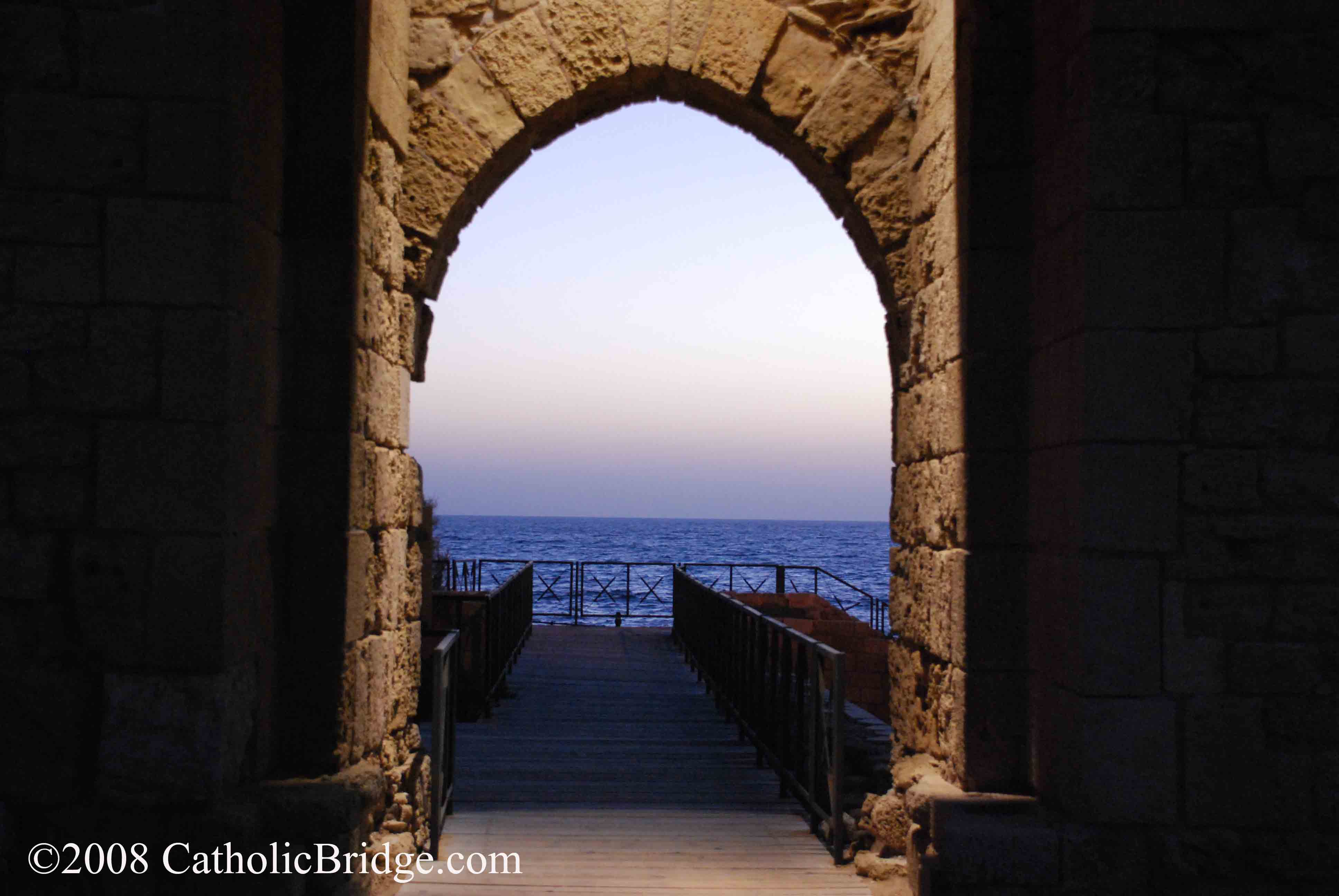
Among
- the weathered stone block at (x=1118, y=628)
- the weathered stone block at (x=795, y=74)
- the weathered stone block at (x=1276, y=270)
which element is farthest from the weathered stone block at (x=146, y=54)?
the weathered stone block at (x=1276, y=270)

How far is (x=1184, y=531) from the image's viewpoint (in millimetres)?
2996

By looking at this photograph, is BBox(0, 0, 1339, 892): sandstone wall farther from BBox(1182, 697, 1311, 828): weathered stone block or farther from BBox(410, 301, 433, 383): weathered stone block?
BBox(410, 301, 433, 383): weathered stone block

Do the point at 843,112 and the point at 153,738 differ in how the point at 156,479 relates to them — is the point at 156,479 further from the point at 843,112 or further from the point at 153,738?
the point at 843,112

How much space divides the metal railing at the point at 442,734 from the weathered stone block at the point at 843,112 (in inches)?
94.8

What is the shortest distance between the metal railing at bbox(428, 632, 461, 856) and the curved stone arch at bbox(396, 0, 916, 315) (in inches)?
58.2

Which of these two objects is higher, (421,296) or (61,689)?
(421,296)

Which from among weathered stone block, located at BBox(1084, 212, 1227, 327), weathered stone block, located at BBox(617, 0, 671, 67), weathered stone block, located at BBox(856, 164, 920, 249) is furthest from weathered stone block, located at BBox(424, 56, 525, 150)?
weathered stone block, located at BBox(1084, 212, 1227, 327)

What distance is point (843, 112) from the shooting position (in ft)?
13.3

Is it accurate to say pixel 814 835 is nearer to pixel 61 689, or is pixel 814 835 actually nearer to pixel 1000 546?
pixel 1000 546

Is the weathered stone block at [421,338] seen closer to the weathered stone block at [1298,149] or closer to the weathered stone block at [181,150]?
the weathered stone block at [181,150]

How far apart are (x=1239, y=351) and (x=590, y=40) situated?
8.15 ft

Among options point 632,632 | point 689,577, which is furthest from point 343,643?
point 632,632

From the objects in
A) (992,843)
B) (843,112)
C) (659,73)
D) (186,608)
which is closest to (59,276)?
(186,608)

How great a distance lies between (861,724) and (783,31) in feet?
14.1
